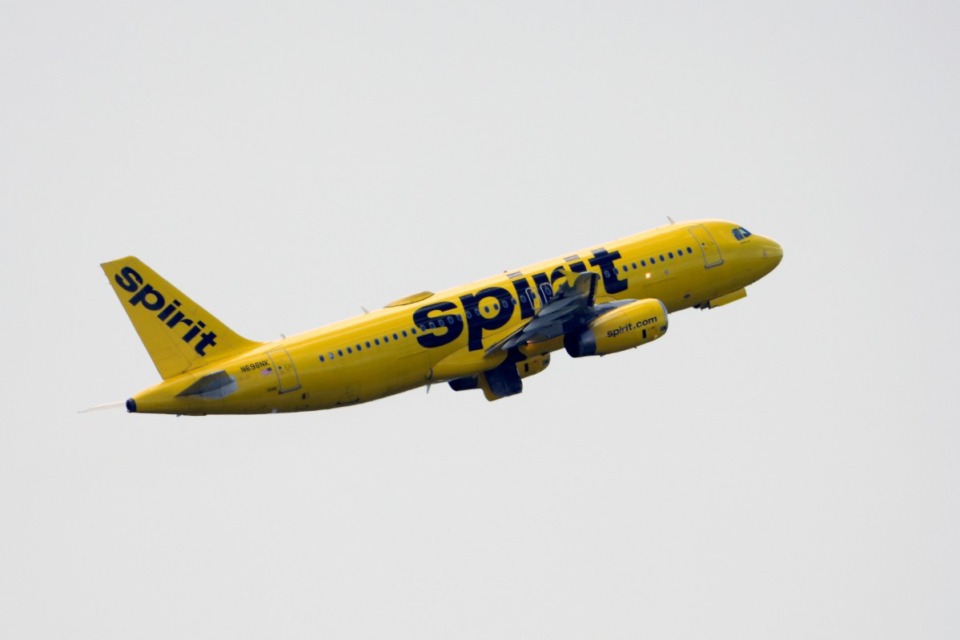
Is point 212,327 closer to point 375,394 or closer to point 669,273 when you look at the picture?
point 375,394

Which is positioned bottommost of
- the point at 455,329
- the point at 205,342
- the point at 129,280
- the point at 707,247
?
the point at 455,329

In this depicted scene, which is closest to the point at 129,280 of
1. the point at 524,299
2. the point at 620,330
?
the point at 524,299

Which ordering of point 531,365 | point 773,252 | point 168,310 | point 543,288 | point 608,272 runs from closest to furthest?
point 168,310 → point 543,288 → point 531,365 → point 608,272 → point 773,252

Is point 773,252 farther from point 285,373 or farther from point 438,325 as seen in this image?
point 285,373

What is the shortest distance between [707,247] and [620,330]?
27.2 ft

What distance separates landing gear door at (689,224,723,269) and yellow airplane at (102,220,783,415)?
0.16 feet

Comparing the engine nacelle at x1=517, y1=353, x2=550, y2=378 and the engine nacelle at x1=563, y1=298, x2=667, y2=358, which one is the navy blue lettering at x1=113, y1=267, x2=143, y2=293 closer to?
the engine nacelle at x1=517, y1=353, x2=550, y2=378

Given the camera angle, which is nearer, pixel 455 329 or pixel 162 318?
pixel 162 318

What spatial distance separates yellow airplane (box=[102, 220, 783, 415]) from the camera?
258ft

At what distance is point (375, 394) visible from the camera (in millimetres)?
81625

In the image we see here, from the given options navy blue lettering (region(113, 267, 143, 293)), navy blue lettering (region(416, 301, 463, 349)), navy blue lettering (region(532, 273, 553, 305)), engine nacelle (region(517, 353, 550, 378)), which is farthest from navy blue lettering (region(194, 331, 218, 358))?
navy blue lettering (region(532, 273, 553, 305))

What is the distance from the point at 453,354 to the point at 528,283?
4.49 meters

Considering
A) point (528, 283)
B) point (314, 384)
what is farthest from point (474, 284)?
point (314, 384)

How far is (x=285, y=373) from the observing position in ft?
260
